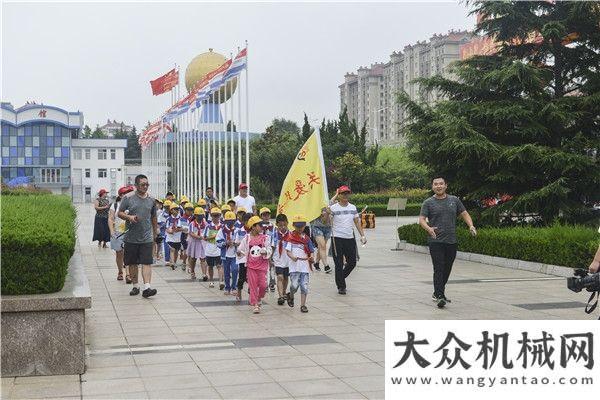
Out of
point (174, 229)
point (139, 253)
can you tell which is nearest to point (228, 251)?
point (139, 253)

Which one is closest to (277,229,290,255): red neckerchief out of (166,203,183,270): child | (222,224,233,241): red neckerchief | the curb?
(222,224,233,241): red neckerchief

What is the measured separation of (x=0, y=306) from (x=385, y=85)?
4732 inches

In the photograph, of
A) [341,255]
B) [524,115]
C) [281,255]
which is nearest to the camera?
[281,255]

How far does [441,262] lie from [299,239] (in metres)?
1.86

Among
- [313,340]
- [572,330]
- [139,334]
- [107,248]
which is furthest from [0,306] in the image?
[107,248]

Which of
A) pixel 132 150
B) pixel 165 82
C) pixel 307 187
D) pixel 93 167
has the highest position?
pixel 132 150

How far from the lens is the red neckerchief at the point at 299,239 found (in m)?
9.93

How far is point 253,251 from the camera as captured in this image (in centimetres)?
975

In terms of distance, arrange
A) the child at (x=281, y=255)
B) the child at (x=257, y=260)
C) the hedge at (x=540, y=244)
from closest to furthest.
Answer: the child at (x=257, y=260), the child at (x=281, y=255), the hedge at (x=540, y=244)

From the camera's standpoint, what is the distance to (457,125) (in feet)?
55.9

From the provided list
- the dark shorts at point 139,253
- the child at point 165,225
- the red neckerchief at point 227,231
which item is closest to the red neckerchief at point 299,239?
the red neckerchief at point 227,231

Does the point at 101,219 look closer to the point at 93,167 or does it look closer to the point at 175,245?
the point at 175,245

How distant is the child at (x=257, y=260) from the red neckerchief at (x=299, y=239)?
0.98 ft

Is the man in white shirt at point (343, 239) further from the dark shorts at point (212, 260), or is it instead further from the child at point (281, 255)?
the dark shorts at point (212, 260)
